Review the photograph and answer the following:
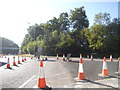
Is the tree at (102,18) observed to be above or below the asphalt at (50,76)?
above

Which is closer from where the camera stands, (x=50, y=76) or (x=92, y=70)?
(x=50, y=76)

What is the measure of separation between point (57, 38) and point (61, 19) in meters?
8.77

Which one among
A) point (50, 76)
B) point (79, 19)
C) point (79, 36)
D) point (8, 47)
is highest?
point (79, 19)

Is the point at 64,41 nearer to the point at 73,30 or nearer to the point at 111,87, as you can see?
the point at 73,30

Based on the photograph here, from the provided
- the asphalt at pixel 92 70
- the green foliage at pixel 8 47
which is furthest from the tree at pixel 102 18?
the green foliage at pixel 8 47

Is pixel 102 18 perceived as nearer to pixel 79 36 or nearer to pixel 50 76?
pixel 79 36

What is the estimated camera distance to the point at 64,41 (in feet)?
154

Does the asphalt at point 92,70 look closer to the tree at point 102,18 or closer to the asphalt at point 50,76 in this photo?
the asphalt at point 50,76

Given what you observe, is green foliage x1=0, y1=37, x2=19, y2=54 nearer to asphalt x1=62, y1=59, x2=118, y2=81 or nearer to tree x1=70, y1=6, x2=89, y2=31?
tree x1=70, y1=6, x2=89, y2=31

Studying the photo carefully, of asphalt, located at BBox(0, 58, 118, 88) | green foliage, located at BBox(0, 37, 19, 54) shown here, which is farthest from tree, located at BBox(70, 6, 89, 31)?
green foliage, located at BBox(0, 37, 19, 54)

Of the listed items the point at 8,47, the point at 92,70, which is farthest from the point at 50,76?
the point at 8,47

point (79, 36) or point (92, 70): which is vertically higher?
point (79, 36)

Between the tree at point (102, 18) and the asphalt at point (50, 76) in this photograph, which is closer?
the asphalt at point (50, 76)

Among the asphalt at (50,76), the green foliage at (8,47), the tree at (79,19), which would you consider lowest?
the asphalt at (50,76)
